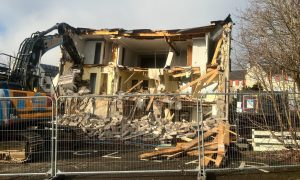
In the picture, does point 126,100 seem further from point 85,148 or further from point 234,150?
point 234,150

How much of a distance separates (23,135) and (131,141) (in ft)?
14.7

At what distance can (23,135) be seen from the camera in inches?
440

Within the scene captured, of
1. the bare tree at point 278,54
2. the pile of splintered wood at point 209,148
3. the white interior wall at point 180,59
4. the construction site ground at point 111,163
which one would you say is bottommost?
the construction site ground at point 111,163

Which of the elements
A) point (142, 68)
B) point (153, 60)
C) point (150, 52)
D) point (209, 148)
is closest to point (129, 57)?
point (150, 52)

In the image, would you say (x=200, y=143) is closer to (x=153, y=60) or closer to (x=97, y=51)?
(x=97, y=51)

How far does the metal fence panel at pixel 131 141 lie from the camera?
31.9ft

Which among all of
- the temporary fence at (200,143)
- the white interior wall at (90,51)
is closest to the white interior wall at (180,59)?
the white interior wall at (90,51)

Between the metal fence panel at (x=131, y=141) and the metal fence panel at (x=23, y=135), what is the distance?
63 centimetres

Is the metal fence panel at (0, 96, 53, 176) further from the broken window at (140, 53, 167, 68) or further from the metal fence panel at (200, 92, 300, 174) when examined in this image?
the broken window at (140, 53, 167, 68)

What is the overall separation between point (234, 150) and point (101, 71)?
62.9 ft

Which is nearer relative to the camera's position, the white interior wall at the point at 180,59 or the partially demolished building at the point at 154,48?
the partially demolished building at the point at 154,48

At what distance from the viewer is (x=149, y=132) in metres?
16.2

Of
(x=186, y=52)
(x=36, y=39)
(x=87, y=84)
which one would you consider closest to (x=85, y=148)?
(x=36, y=39)

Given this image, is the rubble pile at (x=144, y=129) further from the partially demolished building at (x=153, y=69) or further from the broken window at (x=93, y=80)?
the broken window at (x=93, y=80)
